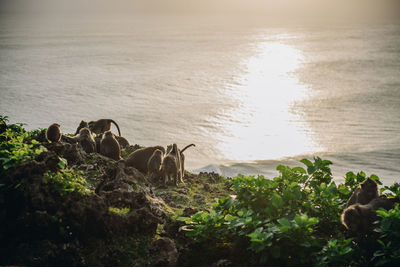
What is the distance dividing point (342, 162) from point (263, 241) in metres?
8.25

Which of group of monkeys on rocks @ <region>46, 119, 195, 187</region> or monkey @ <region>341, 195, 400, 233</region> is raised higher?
monkey @ <region>341, 195, 400, 233</region>

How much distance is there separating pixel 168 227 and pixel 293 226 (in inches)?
61.5

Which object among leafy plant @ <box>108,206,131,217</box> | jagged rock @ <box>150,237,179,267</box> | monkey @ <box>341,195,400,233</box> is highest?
monkey @ <box>341,195,400,233</box>

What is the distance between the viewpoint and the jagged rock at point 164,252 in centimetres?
405

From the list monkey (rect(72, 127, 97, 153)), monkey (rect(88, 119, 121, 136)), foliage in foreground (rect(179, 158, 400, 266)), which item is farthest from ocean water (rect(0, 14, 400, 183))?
foliage in foreground (rect(179, 158, 400, 266))

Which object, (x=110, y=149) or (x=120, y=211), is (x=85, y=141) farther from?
(x=120, y=211)

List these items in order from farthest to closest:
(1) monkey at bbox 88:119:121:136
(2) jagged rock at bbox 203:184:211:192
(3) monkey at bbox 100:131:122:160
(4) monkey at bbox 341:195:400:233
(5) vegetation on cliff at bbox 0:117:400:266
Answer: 1. (1) monkey at bbox 88:119:121:136
2. (3) monkey at bbox 100:131:122:160
3. (2) jagged rock at bbox 203:184:211:192
4. (4) monkey at bbox 341:195:400:233
5. (5) vegetation on cliff at bbox 0:117:400:266

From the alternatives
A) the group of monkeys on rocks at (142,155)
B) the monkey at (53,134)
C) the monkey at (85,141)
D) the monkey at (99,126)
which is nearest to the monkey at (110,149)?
the group of monkeys on rocks at (142,155)

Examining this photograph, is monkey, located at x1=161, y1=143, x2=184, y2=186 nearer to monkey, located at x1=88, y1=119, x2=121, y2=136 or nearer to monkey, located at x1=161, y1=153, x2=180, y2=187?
monkey, located at x1=161, y1=153, x2=180, y2=187

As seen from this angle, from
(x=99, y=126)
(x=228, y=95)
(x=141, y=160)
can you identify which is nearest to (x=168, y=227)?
(x=141, y=160)

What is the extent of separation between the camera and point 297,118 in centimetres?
1512

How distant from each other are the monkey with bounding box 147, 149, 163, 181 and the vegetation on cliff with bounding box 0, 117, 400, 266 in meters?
3.19

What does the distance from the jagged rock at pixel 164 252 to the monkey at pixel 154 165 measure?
12.6 feet

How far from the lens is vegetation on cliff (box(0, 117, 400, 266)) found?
3.81m
